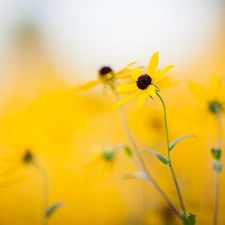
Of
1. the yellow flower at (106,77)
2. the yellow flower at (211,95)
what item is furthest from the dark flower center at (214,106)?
the yellow flower at (106,77)

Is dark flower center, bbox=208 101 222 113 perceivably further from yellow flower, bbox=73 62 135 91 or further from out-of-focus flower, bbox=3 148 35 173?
out-of-focus flower, bbox=3 148 35 173

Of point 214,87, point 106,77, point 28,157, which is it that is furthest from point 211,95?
point 28,157

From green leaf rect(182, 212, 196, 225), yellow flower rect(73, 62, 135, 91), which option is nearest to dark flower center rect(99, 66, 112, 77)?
yellow flower rect(73, 62, 135, 91)

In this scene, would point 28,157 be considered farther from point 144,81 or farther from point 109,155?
point 144,81

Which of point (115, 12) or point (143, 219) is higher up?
point (115, 12)

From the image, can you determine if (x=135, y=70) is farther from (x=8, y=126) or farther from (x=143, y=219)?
(x=8, y=126)

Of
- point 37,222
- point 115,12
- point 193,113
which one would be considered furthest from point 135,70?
point 115,12
